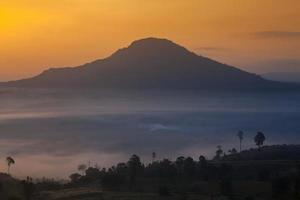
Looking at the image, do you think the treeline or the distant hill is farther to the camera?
the distant hill

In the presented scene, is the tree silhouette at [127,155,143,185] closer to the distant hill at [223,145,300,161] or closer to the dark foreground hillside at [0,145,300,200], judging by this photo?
the dark foreground hillside at [0,145,300,200]

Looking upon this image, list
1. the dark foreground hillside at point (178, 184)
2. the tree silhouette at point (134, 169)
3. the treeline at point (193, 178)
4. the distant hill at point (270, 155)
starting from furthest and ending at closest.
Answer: the distant hill at point (270, 155) → the tree silhouette at point (134, 169) → the treeline at point (193, 178) → the dark foreground hillside at point (178, 184)

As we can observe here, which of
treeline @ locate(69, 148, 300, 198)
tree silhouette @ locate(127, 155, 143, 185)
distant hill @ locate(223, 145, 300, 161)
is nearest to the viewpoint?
treeline @ locate(69, 148, 300, 198)

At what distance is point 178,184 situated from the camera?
7769 cm

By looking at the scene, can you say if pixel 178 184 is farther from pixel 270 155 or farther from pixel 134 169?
pixel 270 155

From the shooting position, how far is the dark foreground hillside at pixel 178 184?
6988 centimetres

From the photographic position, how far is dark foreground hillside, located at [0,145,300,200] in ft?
229

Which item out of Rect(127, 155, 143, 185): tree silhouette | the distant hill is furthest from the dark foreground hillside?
the distant hill

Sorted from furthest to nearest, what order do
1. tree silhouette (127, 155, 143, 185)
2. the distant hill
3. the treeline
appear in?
the distant hill → tree silhouette (127, 155, 143, 185) → the treeline

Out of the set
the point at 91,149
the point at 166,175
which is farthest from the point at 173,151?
the point at 166,175

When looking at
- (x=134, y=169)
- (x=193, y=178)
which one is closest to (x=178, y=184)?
(x=193, y=178)

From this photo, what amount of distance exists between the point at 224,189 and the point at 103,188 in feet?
41.6

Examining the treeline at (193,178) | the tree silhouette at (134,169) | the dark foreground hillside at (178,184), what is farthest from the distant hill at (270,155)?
the tree silhouette at (134,169)

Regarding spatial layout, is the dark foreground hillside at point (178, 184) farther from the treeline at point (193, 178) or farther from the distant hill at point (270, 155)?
the distant hill at point (270, 155)
